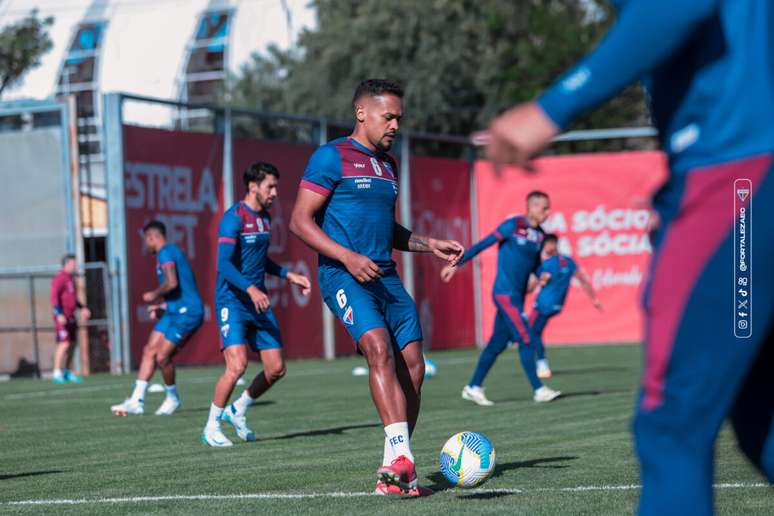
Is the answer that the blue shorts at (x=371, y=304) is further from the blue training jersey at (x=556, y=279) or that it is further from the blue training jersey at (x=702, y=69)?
the blue training jersey at (x=556, y=279)

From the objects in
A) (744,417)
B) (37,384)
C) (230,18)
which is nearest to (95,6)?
(230,18)

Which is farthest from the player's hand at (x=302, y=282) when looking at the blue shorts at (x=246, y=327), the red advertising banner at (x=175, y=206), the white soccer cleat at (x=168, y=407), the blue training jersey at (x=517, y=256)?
the red advertising banner at (x=175, y=206)

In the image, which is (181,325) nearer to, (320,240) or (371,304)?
(371,304)

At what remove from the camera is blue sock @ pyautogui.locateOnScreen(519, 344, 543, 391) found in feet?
48.9

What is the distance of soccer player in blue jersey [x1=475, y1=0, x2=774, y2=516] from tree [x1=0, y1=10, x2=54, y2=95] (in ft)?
127

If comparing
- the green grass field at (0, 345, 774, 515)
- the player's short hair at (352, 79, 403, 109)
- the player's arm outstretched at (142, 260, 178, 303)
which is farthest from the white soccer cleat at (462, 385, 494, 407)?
the player's short hair at (352, 79, 403, 109)

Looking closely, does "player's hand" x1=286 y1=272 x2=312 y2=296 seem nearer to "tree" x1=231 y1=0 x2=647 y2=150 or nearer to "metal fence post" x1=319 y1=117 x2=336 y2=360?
"metal fence post" x1=319 y1=117 x2=336 y2=360

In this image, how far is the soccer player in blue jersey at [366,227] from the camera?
7.23m

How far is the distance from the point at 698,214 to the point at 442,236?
2962 centimetres

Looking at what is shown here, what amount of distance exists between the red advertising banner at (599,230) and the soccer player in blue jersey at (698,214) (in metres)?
30.0

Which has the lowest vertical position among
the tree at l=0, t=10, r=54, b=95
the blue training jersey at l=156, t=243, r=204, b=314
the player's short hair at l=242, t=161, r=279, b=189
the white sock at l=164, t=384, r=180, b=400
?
the white sock at l=164, t=384, r=180, b=400

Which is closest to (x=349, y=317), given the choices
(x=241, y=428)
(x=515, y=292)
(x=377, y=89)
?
(x=377, y=89)

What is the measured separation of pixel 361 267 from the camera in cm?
695

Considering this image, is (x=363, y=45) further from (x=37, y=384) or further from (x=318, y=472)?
(x=318, y=472)
